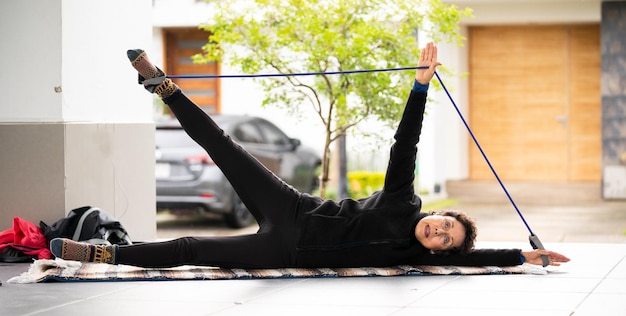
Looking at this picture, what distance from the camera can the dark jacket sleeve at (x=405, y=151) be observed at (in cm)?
538

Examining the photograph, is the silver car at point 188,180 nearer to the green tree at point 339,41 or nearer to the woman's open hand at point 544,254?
the green tree at point 339,41

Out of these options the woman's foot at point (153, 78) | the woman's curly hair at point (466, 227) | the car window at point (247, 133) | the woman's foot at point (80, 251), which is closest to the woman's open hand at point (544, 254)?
the woman's curly hair at point (466, 227)

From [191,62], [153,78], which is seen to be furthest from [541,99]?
[153,78]

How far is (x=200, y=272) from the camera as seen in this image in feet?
18.2

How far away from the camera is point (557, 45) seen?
15656mm

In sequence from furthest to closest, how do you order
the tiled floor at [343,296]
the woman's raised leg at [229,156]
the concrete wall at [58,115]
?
the concrete wall at [58,115] → the woman's raised leg at [229,156] → the tiled floor at [343,296]

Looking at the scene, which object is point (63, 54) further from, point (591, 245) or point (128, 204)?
point (591, 245)

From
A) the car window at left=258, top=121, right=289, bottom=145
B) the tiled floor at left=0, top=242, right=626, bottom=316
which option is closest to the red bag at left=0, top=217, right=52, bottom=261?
the tiled floor at left=0, top=242, right=626, bottom=316

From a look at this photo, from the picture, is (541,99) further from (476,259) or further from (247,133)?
(476,259)

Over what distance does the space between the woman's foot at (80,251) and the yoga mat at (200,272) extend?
0.14 meters

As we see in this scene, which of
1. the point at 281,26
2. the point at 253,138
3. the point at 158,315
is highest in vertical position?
the point at 281,26

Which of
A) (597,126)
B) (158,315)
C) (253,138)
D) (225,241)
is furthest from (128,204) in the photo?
(597,126)

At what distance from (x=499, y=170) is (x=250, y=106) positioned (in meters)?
4.02

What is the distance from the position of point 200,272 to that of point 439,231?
129cm
